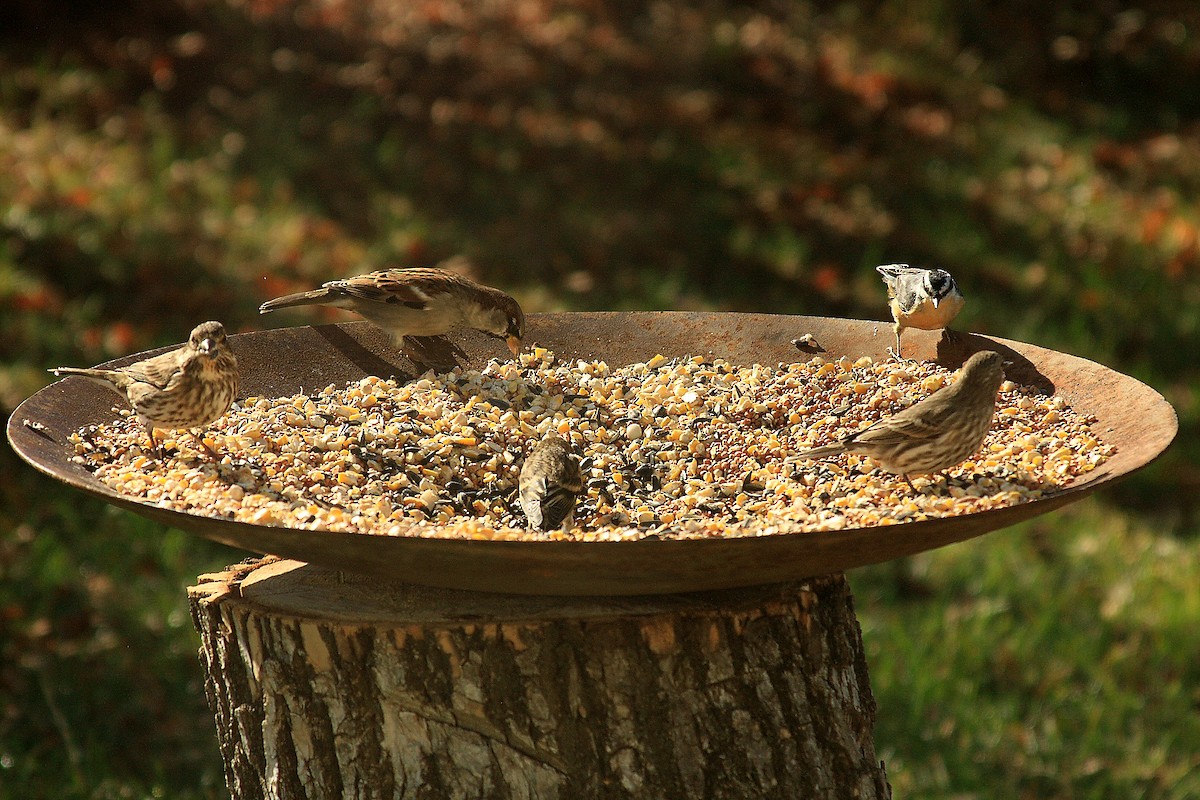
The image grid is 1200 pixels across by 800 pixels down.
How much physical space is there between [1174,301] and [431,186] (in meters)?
4.44

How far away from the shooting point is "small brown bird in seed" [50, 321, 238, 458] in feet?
10.2

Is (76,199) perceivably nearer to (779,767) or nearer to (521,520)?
(521,520)

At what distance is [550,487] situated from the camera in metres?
2.90

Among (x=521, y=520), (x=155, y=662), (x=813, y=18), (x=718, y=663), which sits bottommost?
(x=155, y=662)

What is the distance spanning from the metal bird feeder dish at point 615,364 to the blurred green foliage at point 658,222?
1.58 meters

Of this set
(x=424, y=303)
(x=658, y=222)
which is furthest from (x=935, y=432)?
(x=658, y=222)

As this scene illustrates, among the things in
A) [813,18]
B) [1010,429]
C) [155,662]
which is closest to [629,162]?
[813,18]

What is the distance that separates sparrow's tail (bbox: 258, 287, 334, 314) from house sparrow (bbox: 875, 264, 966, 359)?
172cm

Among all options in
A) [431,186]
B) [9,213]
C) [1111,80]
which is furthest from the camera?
[1111,80]

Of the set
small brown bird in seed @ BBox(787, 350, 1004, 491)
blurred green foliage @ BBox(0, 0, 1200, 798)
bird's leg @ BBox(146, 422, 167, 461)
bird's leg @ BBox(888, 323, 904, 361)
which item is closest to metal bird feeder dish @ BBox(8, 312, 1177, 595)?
bird's leg @ BBox(888, 323, 904, 361)

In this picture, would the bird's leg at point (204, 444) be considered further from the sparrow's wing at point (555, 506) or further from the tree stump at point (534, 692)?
the sparrow's wing at point (555, 506)

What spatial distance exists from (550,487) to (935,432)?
2.83 ft

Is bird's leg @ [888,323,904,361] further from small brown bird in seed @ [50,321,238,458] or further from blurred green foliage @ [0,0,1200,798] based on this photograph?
small brown bird in seed @ [50,321,238,458]

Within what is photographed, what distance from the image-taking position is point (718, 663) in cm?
291
